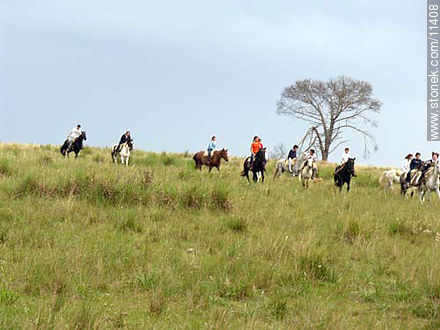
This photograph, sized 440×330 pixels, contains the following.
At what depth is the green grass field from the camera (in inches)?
183

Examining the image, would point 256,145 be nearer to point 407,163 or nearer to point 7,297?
point 407,163

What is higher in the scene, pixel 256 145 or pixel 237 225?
pixel 256 145

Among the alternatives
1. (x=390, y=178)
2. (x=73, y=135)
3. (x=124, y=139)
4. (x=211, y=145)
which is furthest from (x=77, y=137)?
(x=390, y=178)

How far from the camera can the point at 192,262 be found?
19.9ft

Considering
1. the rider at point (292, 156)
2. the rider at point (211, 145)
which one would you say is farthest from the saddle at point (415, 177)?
the rider at point (211, 145)

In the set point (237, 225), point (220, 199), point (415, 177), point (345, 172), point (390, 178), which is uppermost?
point (345, 172)

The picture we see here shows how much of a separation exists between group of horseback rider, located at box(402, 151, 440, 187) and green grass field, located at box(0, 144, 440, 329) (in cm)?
810

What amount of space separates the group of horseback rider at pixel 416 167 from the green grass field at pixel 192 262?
8.10 metres

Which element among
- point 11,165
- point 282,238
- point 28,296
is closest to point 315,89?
point 11,165

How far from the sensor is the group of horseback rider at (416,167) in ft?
57.1

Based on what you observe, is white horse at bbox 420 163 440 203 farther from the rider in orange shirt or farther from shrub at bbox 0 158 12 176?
shrub at bbox 0 158 12 176

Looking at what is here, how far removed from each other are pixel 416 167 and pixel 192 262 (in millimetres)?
17448

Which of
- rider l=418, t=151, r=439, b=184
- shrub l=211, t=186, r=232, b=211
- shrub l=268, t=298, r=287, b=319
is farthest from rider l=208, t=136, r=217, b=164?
shrub l=268, t=298, r=287, b=319

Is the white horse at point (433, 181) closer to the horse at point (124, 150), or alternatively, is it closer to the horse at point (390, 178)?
the horse at point (390, 178)
